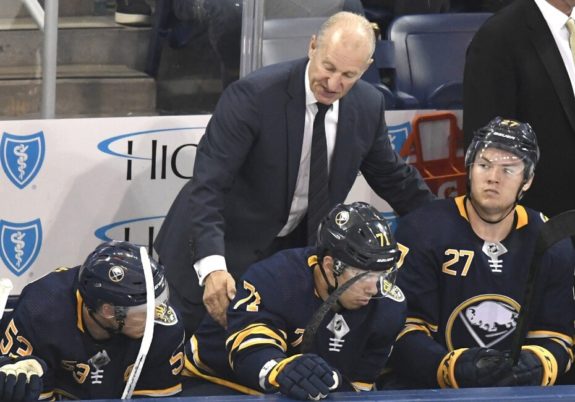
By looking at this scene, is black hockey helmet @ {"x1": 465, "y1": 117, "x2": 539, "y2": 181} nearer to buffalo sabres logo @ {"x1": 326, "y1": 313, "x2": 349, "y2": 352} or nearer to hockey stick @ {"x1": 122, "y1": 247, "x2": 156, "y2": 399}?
buffalo sabres logo @ {"x1": 326, "y1": 313, "x2": 349, "y2": 352}

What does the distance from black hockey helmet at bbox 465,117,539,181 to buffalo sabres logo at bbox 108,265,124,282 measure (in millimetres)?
1176

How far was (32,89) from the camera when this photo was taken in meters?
5.54

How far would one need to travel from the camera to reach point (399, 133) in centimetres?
573

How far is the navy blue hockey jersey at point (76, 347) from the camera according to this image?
13.0 ft

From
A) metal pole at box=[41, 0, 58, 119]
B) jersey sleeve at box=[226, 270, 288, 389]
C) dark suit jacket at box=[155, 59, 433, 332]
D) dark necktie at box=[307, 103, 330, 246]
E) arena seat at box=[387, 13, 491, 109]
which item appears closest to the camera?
jersey sleeve at box=[226, 270, 288, 389]

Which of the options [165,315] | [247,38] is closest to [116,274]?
[165,315]

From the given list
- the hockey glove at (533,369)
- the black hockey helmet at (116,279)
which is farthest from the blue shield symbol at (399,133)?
the black hockey helmet at (116,279)

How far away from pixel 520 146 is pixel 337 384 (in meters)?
1.15

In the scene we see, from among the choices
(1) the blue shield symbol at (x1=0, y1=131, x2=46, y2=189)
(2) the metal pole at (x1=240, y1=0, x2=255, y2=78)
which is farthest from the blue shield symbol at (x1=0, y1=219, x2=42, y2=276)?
(2) the metal pole at (x1=240, y1=0, x2=255, y2=78)

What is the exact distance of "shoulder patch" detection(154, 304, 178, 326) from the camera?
13.2 feet

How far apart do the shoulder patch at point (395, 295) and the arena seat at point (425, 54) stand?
6.43 ft

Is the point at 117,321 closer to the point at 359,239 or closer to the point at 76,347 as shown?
the point at 76,347

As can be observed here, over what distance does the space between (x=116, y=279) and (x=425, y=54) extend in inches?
104

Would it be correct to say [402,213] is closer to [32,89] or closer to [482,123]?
[482,123]
